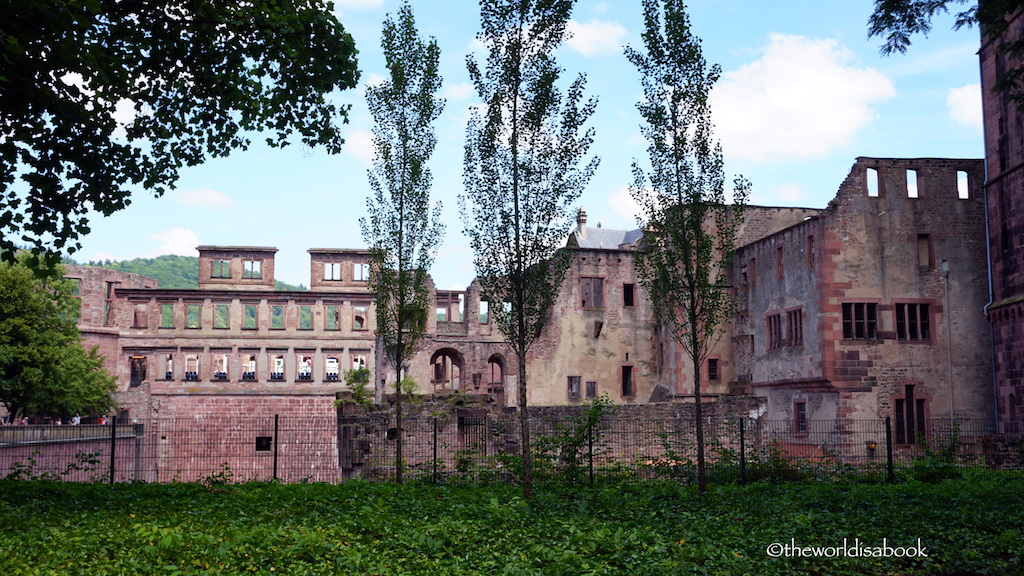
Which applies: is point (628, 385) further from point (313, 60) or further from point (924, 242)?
point (313, 60)

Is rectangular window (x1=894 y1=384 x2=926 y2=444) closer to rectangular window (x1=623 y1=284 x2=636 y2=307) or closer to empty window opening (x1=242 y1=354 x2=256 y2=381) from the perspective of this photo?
rectangular window (x1=623 y1=284 x2=636 y2=307)

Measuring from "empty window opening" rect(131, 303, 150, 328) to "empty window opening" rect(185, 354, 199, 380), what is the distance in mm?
3144

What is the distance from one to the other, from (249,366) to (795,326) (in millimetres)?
33929

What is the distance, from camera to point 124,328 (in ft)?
169

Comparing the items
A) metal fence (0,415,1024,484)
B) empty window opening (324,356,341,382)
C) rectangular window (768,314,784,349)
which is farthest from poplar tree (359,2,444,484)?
empty window opening (324,356,341,382)

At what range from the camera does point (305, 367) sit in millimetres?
52719

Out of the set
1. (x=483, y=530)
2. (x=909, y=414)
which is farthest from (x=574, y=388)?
(x=483, y=530)

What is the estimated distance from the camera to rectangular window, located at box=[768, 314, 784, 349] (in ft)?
105

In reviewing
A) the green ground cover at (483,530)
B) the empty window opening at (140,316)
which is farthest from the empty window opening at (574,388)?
the empty window opening at (140,316)

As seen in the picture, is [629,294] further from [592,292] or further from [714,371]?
[714,371]

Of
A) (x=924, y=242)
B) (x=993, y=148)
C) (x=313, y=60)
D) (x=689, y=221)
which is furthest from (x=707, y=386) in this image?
(x=313, y=60)

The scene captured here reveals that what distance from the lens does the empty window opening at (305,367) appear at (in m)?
52.5

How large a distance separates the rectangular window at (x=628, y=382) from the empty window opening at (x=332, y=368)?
787 inches

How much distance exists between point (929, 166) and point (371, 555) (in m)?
26.1
